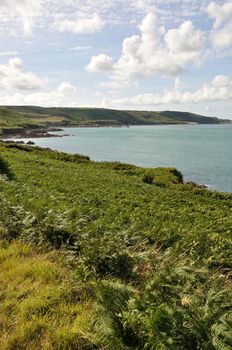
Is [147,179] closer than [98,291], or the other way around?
[98,291]

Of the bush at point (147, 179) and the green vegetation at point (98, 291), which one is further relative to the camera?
the bush at point (147, 179)

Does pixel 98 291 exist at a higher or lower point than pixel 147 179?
higher

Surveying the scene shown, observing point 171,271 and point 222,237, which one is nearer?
point 171,271

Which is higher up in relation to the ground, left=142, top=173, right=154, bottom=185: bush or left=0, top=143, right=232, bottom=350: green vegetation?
left=0, top=143, right=232, bottom=350: green vegetation

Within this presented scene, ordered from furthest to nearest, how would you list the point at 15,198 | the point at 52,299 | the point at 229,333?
the point at 15,198
the point at 52,299
the point at 229,333

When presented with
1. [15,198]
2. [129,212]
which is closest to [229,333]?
[15,198]

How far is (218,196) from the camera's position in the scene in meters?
40.7

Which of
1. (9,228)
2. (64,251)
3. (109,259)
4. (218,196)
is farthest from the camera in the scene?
(218,196)

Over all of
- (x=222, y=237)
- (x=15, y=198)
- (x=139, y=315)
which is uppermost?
(x=139, y=315)

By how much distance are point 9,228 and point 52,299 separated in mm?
5250

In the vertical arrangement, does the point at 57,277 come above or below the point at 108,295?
below

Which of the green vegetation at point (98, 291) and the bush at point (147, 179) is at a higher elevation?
the green vegetation at point (98, 291)

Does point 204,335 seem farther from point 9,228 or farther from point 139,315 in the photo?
point 9,228

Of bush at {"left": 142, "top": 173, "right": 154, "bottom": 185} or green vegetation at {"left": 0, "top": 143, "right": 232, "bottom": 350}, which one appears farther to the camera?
bush at {"left": 142, "top": 173, "right": 154, "bottom": 185}
